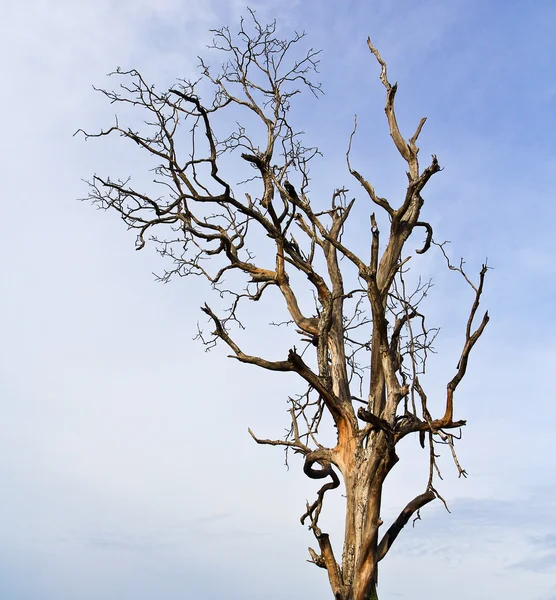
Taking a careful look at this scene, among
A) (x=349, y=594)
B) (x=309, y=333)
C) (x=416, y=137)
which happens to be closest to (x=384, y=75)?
(x=416, y=137)

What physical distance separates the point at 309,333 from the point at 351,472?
2149 mm

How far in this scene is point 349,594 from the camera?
8.03 meters

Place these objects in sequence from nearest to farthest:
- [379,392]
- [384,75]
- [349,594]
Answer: [349,594] → [379,392] → [384,75]

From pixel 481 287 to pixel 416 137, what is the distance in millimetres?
2704

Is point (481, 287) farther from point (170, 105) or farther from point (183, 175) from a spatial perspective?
point (170, 105)

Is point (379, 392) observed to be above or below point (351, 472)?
above

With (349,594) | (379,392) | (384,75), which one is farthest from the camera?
(384,75)

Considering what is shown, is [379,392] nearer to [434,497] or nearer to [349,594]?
[434,497]

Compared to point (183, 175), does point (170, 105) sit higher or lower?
higher

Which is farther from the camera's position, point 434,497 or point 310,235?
point 310,235

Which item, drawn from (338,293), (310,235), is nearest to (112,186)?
(310,235)

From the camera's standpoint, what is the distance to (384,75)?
9.80 metres

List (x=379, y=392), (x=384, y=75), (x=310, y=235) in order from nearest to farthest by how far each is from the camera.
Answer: (x=379, y=392) < (x=384, y=75) < (x=310, y=235)

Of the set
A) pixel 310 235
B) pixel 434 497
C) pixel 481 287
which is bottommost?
pixel 434 497
